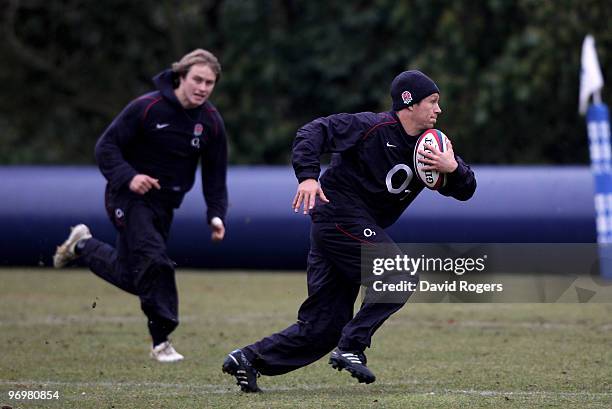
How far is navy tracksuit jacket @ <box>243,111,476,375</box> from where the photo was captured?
22.1ft

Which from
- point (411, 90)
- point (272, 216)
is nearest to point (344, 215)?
point (411, 90)

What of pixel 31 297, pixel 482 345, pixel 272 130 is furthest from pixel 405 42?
pixel 482 345

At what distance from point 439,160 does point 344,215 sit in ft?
2.11

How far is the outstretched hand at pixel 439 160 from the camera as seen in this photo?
651 cm

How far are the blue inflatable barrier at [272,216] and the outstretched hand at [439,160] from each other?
7552mm

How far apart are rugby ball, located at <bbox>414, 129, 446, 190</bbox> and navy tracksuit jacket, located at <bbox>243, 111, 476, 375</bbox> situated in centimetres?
7

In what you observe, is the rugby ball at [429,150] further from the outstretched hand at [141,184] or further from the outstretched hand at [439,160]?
the outstretched hand at [141,184]

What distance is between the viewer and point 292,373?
791 centimetres

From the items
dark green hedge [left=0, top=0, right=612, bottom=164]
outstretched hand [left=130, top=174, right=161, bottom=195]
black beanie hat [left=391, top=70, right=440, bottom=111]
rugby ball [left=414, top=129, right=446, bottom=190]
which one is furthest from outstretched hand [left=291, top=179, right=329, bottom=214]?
dark green hedge [left=0, top=0, right=612, bottom=164]

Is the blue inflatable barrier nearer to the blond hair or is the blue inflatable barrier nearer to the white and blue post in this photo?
the white and blue post

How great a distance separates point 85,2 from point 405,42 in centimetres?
604

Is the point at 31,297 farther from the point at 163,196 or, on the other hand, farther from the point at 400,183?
the point at 400,183

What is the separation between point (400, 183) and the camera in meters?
6.82

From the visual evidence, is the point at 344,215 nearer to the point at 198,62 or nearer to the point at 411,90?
the point at 411,90
